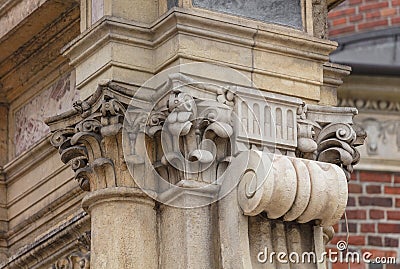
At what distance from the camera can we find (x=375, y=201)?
11555 mm

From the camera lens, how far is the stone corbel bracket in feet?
19.1

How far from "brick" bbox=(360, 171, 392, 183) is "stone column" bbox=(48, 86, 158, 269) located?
226 inches

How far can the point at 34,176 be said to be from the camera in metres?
7.44

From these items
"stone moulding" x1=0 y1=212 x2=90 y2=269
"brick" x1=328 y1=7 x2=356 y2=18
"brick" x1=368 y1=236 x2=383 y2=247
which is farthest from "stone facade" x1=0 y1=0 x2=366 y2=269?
"brick" x1=328 y1=7 x2=356 y2=18

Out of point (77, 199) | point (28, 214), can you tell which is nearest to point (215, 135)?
point (77, 199)

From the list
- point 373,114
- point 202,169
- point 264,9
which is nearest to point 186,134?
point 202,169

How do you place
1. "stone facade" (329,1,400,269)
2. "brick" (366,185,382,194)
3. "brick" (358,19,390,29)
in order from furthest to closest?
"brick" (358,19,390,29) < "brick" (366,185,382,194) < "stone facade" (329,1,400,269)

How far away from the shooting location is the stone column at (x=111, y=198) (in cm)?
591

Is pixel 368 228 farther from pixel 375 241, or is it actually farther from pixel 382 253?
pixel 382 253

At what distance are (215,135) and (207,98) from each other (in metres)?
0.14

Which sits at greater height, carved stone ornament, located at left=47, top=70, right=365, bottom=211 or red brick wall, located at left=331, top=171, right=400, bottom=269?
red brick wall, located at left=331, top=171, right=400, bottom=269

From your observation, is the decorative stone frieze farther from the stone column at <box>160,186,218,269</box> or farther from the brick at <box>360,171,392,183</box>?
the brick at <box>360,171,392,183</box>

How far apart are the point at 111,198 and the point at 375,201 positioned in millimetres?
5781

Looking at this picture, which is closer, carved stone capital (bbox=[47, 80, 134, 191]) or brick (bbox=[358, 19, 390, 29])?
carved stone capital (bbox=[47, 80, 134, 191])
